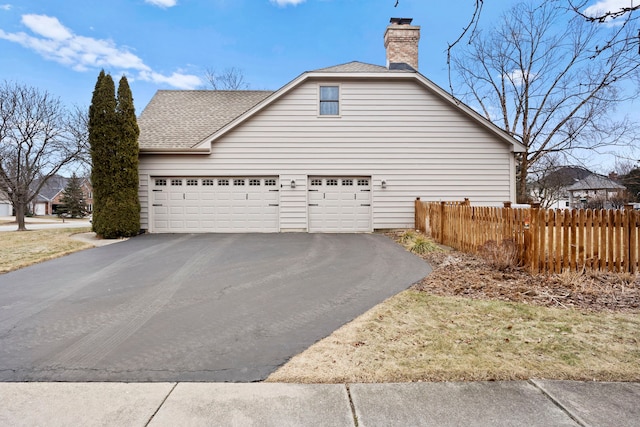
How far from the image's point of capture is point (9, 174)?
20.0 meters

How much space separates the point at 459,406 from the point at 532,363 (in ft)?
3.36

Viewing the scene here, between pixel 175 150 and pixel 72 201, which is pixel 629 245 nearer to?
pixel 175 150

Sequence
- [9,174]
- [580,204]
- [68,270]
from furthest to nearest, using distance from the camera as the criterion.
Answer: [580,204] < [9,174] < [68,270]

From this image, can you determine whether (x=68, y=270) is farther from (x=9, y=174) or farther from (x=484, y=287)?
(x=9, y=174)

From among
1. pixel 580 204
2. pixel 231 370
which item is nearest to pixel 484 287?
pixel 231 370

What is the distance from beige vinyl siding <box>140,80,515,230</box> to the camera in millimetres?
12758

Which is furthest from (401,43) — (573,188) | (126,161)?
(573,188)

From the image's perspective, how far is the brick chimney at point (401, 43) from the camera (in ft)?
46.7

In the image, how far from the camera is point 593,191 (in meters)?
44.8

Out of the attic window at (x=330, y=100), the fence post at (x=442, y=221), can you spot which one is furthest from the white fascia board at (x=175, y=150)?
the fence post at (x=442, y=221)

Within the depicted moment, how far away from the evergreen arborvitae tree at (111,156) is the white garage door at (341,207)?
6356mm

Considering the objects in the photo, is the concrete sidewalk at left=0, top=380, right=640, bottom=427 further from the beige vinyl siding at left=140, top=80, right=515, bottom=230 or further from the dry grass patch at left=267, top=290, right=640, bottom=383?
the beige vinyl siding at left=140, top=80, right=515, bottom=230

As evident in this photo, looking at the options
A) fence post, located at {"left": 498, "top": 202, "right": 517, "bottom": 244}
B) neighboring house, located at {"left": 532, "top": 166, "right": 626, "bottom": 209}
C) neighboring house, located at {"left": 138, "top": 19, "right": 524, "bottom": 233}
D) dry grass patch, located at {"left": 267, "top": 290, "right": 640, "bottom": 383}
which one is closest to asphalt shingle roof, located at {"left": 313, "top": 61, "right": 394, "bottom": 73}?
neighboring house, located at {"left": 138, "top": 19, "right": 524, "bottom": 233}

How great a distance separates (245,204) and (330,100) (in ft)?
16.4
